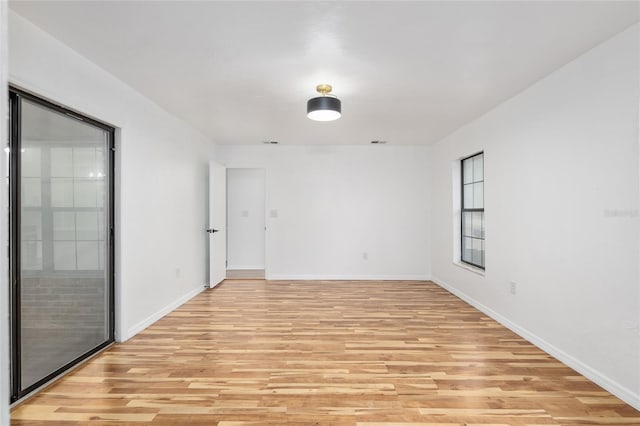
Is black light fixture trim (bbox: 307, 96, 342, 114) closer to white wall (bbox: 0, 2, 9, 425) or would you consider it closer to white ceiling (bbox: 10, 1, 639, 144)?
white ceiling (bbox: 10, 1, 639, 144)

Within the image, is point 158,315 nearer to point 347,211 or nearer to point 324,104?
point 324,104

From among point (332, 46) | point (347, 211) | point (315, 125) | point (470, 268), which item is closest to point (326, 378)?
point (332, 46)

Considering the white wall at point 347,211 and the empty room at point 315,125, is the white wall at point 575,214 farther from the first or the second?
the white wall at point 347,211

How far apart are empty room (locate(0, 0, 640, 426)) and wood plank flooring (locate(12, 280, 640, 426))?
2cm

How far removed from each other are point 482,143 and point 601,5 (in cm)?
231

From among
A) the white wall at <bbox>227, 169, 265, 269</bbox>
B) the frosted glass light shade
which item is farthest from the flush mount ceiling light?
the white wall at <bbox>227, 169, 265, 269</bbox>

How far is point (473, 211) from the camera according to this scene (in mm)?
4672

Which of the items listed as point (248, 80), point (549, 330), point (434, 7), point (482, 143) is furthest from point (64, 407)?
point (482, 143)

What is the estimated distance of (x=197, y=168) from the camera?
503cm

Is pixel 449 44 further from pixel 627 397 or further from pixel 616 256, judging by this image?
pixel 627 397

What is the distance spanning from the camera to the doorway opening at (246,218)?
7.05m

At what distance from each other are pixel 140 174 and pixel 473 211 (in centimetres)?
427

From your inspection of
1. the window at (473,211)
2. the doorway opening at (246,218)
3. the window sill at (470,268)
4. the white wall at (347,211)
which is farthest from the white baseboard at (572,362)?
→ the doorway opening at (246,218)

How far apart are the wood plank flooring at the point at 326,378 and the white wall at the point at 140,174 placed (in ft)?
1.60
